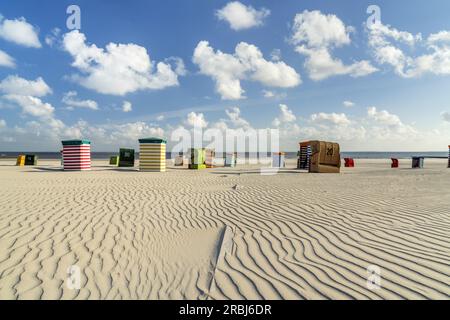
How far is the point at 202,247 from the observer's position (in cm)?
399

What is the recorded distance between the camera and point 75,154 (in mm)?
17625

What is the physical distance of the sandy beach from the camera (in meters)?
2.77

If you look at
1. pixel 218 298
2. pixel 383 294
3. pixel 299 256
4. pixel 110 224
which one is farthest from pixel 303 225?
pixel 110 224

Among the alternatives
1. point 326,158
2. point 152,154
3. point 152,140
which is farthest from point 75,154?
point 326,158

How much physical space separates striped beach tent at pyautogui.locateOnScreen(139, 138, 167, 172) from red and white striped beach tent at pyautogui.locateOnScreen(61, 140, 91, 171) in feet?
11.5

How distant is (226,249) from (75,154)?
664 inches

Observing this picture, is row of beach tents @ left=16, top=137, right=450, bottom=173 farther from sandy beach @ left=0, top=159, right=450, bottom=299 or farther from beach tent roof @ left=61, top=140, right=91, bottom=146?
sandy beach @ left=0, top=159, right=450, bottom=299

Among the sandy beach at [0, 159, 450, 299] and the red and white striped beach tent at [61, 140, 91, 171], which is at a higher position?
the red and white striped beach tent at [61, 140, 91, 171]

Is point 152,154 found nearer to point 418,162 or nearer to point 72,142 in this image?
point 72,142

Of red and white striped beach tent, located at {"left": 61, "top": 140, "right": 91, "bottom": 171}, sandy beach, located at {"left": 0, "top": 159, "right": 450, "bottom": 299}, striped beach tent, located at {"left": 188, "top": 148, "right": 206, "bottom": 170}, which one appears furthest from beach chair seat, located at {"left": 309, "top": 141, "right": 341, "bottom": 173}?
red and white striped beach tent, located at {"left": 61, "top": 140, "right": 91, "bottom": 171}

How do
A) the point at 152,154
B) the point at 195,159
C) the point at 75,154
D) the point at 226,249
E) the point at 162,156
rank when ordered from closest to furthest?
the point at 226,249
the point at 75,154
the point at 152,154
the point at 162,156
the point at 195,159

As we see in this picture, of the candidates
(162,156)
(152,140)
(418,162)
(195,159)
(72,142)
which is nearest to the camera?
(72,142)

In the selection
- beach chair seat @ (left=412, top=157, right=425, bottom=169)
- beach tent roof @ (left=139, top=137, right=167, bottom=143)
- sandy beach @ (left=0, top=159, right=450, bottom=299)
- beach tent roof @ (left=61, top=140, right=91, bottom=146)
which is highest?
beach tent roof @ (left=139, top=137, right=167, bottom=143)
